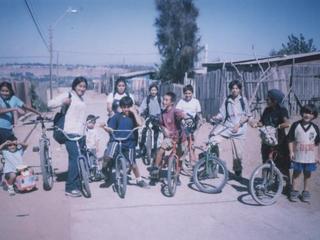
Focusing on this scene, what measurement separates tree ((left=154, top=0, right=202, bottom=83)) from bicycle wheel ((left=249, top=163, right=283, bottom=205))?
3271 centimetres

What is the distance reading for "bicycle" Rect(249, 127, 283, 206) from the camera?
5520mm

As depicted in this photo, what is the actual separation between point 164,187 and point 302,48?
3679 cm

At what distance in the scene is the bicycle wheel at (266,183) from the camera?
551 cm

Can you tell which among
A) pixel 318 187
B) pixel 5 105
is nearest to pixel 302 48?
pixel 318 187

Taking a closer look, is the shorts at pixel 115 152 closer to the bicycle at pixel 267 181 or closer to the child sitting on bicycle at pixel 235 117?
the child sitting on bicycle at pixel 235 117

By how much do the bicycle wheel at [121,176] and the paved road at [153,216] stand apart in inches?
5.3

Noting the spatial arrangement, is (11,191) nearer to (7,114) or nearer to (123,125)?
(7,114)

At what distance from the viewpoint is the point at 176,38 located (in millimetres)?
38969

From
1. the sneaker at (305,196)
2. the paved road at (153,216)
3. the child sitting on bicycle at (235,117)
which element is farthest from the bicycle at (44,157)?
the sneaker at (305,196)

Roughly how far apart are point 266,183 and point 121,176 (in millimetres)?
2421

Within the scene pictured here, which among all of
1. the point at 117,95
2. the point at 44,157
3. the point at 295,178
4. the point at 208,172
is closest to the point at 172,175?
the point at 208,172

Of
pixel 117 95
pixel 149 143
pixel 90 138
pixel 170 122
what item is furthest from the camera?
pixel 149 143

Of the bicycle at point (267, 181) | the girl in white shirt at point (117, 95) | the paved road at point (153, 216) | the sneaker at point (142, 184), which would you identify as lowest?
the paved road at point (153, 216)

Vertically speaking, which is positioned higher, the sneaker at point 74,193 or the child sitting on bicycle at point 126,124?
the child sitting on bicycle at point 126,124
